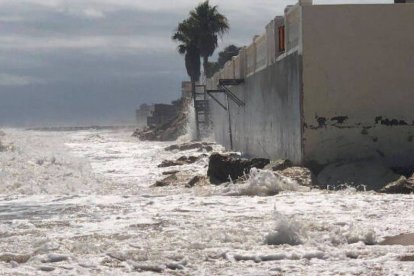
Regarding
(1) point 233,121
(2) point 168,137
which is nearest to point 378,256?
(1) point 233,121

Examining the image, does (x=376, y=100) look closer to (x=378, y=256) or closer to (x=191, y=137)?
(x=378, y=256)

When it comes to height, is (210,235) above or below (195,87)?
below

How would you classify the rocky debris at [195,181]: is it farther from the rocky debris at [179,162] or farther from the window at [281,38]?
the rocky debris at [179,162]

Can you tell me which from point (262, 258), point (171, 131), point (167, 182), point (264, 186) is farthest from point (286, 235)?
point (171, 131)

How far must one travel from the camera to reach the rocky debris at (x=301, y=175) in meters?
14.9

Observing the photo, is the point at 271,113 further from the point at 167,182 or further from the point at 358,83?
the point at 358,83

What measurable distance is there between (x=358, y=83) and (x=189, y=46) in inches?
1815

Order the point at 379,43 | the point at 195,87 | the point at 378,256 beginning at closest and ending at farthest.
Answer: the point at 378,256
the point at 379,43
the point at 195,87

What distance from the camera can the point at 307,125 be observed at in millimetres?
16062

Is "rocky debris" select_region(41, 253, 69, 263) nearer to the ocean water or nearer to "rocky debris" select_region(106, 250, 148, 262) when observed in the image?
the ocean water

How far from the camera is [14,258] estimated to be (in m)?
7.18

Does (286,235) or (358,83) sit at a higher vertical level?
(358,83)

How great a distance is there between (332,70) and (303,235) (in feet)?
27.8

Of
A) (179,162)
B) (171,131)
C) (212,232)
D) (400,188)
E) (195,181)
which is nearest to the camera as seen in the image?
(212,232)
